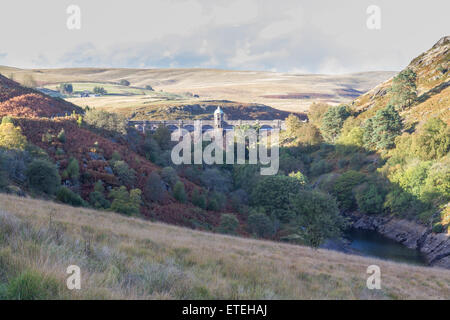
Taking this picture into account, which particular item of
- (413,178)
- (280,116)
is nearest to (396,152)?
(413,178)

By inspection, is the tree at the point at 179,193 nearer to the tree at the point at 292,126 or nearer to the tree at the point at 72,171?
the tree at the point at 72,171

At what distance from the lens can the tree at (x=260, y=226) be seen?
39.7 metres

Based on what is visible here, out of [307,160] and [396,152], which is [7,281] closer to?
[396,152]

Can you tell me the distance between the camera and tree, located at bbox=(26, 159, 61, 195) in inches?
1154

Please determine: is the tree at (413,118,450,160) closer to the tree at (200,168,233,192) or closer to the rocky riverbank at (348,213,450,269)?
the rocky riverbank at (348,213,450,269)

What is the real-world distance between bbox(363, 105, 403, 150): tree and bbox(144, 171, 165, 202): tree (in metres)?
47.3

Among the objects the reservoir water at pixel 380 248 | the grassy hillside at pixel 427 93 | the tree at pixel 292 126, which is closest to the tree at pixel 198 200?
the reservoir water at pixel 380 248

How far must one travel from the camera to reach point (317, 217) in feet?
82.1

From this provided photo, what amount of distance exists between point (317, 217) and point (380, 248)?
87.7 feet

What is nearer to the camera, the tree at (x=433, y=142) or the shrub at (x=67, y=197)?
the shrub at (x=67, y=197)

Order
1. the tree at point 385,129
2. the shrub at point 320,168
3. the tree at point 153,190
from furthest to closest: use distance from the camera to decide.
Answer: the shrub at point 320,168 → the tree at point 385,129 → the tree at point 153,190

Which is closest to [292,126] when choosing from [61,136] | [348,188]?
[348,188]

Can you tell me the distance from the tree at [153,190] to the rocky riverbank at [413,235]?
112ft

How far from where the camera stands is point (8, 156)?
1156 inches
